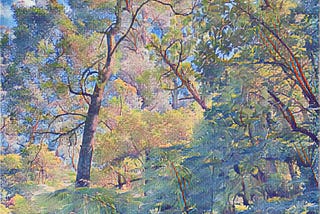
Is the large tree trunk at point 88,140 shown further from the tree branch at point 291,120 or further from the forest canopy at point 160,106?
the tree branch at point 291,120

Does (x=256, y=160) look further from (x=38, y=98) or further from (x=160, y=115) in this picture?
(x=38, y=98)

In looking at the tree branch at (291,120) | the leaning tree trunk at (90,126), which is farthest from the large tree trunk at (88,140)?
the tree branch at (291,120)

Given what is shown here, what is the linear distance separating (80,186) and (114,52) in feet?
2.02

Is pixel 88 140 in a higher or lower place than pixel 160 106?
lower

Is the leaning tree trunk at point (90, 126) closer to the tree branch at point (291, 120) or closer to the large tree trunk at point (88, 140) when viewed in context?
the large tree trunk at point (88, 140)

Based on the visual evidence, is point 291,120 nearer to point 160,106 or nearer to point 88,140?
point 160,106

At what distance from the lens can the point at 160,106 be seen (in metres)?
1.73

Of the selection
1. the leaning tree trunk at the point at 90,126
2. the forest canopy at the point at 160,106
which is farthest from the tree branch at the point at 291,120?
A: the leaning tree trunk at the point at 90,126

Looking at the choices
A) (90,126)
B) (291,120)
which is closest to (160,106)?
(90,126)

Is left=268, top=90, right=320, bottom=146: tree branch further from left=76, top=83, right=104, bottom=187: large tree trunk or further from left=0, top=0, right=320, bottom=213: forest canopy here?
left=76, top=83, right=104, bottom=187: large tree trunk

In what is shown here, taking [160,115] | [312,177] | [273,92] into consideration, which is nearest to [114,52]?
[160,115]

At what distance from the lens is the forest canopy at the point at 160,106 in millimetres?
1637

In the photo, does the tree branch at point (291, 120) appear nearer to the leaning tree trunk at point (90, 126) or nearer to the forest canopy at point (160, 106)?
the forest canopy at point (160, 106)

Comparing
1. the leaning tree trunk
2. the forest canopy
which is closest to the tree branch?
the forest canopy
